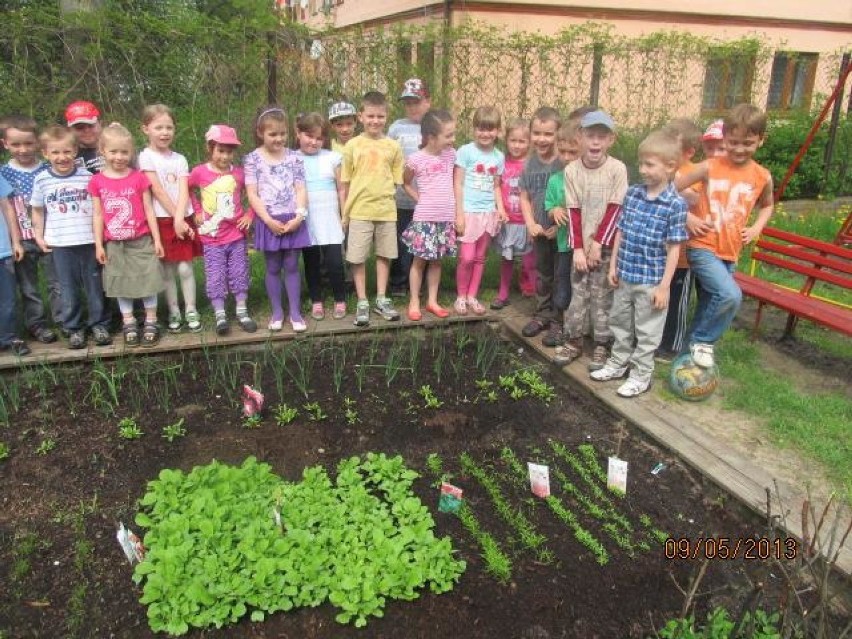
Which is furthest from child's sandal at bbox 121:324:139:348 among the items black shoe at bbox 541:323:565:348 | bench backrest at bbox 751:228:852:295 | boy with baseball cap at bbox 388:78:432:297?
bench backrest at bbox 751:228:852:295

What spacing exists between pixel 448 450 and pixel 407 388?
727 mm

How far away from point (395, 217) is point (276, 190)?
3.03ft

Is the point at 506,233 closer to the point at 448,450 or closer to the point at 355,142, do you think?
the point at 355,142

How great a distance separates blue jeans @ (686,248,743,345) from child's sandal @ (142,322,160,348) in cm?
366

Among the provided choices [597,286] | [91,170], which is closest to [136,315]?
[91,170]

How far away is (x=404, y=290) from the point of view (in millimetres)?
5730

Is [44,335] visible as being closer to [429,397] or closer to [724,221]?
[429,397]

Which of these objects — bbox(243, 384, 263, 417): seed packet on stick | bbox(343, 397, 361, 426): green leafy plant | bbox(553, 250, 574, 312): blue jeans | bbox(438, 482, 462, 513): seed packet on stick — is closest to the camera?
bbox(438, 482, 462, 513): seed packet on stick

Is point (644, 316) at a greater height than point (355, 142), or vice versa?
point (355, 142)

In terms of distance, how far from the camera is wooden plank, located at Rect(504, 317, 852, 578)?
9.50ft

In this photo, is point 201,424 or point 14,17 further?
point 14,17

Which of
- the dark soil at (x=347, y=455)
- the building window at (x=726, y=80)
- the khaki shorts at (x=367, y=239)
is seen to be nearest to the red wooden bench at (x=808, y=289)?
the dark soil at (x=347, y=455)

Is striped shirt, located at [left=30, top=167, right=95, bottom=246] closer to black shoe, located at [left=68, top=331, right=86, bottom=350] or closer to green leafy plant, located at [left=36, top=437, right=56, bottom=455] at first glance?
black shoe, located at [left=68, top=331, right=86, bottom=350]

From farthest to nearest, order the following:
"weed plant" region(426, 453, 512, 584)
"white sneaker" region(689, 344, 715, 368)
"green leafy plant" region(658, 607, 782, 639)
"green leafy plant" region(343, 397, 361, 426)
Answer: "white sneaker" region(689, 344, 715, 368) → "green leafy plant" region(343, 397, 361, 426) → "weed plant" region(426, 453, 512, 584) → "green leafy plant" region(658, 607, 782, 639)
